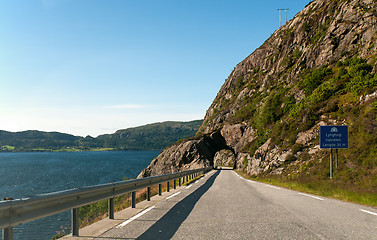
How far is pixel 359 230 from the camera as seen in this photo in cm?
573

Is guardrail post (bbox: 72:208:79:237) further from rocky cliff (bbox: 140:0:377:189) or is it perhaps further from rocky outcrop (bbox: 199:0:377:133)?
rocky outcrop (bbox: 199:0:377:133)

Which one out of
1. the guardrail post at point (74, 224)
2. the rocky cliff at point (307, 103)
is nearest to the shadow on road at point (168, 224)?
the guardrail post at point (74, 224)

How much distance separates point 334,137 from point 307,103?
1904 centimetres

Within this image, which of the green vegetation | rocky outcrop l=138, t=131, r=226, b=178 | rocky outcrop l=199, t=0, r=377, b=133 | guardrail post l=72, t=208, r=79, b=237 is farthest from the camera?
rocky outcrop l=138, t=131, r=226, b=178

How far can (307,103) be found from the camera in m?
34.9

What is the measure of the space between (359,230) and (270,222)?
67.9 inches

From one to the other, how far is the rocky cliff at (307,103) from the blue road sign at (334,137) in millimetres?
2099

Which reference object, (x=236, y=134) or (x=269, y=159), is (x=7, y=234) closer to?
(x=269, y=159)

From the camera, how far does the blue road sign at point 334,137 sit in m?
16.9

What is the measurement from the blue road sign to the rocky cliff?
2.10 m

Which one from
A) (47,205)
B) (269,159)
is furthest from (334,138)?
(47,205)

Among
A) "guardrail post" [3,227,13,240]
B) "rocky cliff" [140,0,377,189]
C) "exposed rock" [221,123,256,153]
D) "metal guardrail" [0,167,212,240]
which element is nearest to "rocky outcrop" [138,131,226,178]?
"rocky cliff" [140,0,377,189]

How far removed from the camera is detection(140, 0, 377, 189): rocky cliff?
25.3 metres

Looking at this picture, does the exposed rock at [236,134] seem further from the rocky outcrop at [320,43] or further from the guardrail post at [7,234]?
the guardrail post at [7,234]
